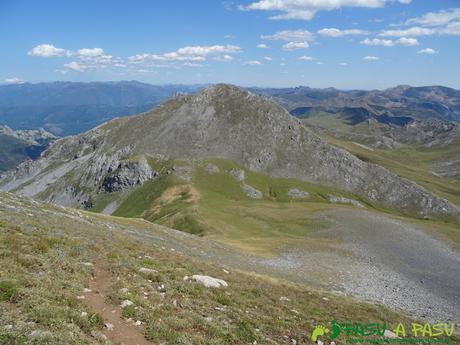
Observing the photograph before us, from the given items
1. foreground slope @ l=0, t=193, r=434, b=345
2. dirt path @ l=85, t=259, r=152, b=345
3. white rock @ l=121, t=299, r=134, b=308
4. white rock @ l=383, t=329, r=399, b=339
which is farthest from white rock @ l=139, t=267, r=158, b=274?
white rock @ l=383, t=329, r=399, b=339

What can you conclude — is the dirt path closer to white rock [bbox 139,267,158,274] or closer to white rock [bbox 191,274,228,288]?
white rock [bbox 139,267,158,274]

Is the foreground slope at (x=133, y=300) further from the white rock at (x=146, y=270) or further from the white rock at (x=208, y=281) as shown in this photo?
the white rock at (x=208, y=281)

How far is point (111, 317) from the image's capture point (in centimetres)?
1800

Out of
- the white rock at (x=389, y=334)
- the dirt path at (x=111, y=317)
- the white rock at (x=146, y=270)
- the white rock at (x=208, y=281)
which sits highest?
the dirt path at (x=111, y=317)

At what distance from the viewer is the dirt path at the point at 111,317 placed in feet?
54.1

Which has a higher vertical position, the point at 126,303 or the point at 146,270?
the point at 126,303

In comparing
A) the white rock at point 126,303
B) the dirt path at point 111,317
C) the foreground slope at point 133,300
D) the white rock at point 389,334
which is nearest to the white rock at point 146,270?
the foreground slope at point 133,300

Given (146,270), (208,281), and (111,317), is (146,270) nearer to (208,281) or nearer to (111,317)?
(208,281)

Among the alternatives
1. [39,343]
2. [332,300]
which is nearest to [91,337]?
[39,343]

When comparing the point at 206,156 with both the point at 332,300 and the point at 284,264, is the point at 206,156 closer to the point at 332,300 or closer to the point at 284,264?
the point at 284,264

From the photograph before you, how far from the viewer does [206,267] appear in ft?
106

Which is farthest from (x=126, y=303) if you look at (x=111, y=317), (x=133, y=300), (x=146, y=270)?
(x=146, y=270)

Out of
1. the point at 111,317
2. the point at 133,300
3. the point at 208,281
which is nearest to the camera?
the point at 111,317

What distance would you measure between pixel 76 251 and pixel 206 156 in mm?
165899
